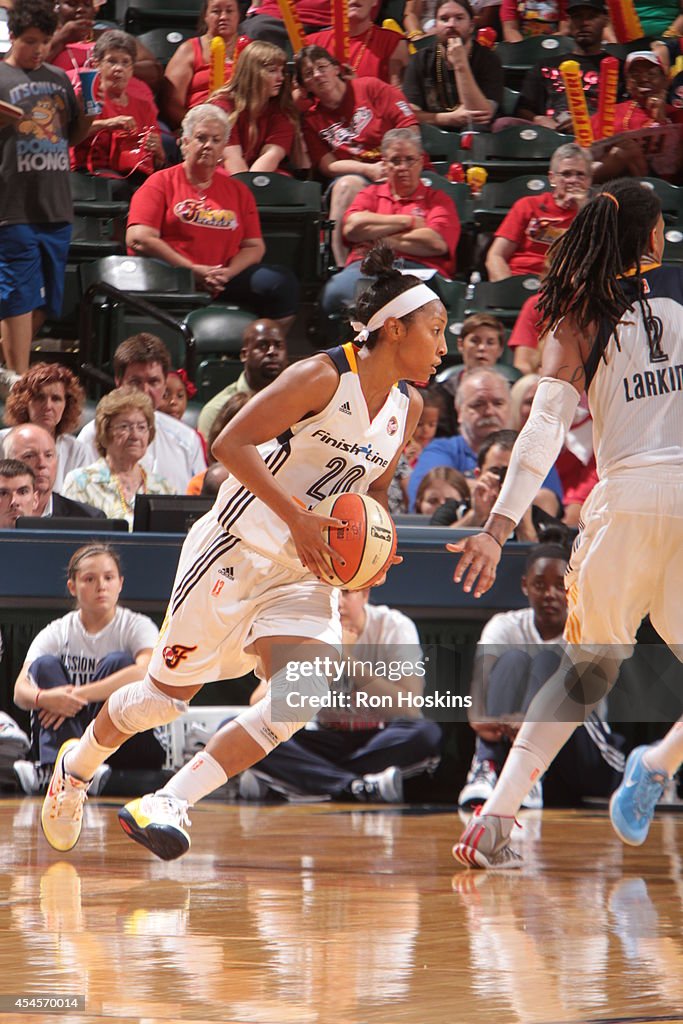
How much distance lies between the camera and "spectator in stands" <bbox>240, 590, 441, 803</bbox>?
253 inches

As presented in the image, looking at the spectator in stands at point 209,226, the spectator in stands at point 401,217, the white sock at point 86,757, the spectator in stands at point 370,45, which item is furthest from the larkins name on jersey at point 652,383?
the spectator in stands at point 370,45

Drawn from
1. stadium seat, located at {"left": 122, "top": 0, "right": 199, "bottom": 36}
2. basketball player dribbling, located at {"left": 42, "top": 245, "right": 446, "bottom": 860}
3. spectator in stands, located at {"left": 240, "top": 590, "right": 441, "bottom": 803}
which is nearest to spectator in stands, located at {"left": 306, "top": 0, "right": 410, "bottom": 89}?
stadium seat, located at {"left": 122, "top": 0, "right": 199, "bottom": 36}

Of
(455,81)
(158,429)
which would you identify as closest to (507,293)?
(455,81)

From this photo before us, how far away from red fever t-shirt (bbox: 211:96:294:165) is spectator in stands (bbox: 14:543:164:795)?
4.27 meters

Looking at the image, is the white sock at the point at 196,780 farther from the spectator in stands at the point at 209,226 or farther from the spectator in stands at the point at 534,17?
the spectator in stands at the point at 534,17

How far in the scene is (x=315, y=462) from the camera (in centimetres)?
435

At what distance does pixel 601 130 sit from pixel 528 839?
20.6 feet

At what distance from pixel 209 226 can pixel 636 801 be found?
16.5 ft

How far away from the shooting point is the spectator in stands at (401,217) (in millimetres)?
8852

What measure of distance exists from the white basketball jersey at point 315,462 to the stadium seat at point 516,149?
6095 mm

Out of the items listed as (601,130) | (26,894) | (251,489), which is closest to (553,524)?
(251,489)

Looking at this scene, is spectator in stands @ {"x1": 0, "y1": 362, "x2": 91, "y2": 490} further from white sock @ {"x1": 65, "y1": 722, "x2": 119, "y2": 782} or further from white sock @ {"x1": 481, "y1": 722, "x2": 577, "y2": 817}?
white sock @ {"x1": 481, "y1": 722, "x2": 577, "y2": 817}

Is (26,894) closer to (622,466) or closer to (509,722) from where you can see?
(622,466)

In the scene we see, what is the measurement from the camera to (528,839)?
17.8ft
